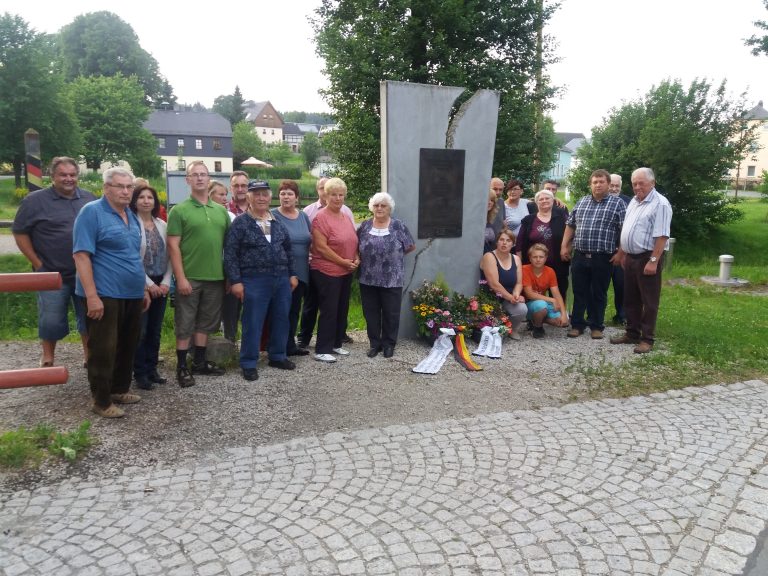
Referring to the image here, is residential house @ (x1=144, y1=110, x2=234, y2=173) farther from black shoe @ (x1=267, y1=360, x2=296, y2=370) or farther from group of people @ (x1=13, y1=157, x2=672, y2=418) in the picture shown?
black shoe @ (x1=267, y1=360, x2=296, y2=370)

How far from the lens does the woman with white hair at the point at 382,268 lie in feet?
20.6

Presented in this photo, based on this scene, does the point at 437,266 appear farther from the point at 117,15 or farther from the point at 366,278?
the point at 117,15

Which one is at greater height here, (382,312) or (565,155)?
(565,155)

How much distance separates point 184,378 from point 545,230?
4455 mm

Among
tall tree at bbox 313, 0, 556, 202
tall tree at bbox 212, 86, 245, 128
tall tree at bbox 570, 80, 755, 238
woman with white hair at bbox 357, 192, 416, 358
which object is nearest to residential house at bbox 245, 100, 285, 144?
tall tree at bbox 212, 86, 245, 128

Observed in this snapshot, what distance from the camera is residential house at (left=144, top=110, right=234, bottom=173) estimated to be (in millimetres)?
65812

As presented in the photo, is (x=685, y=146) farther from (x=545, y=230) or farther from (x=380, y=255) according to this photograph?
(x=380, y=255)

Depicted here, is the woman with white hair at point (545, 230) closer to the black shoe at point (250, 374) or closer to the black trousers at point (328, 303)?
the black trousers at point (328, 303)

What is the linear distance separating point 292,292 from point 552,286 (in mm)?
3208

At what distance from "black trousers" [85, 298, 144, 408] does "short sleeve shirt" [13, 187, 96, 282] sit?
2.80ft

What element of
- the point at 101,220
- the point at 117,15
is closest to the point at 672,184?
the point at 101,220

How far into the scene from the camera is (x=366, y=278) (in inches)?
250

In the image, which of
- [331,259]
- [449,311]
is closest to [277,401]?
[331,259]

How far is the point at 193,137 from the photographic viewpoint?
218 ft
